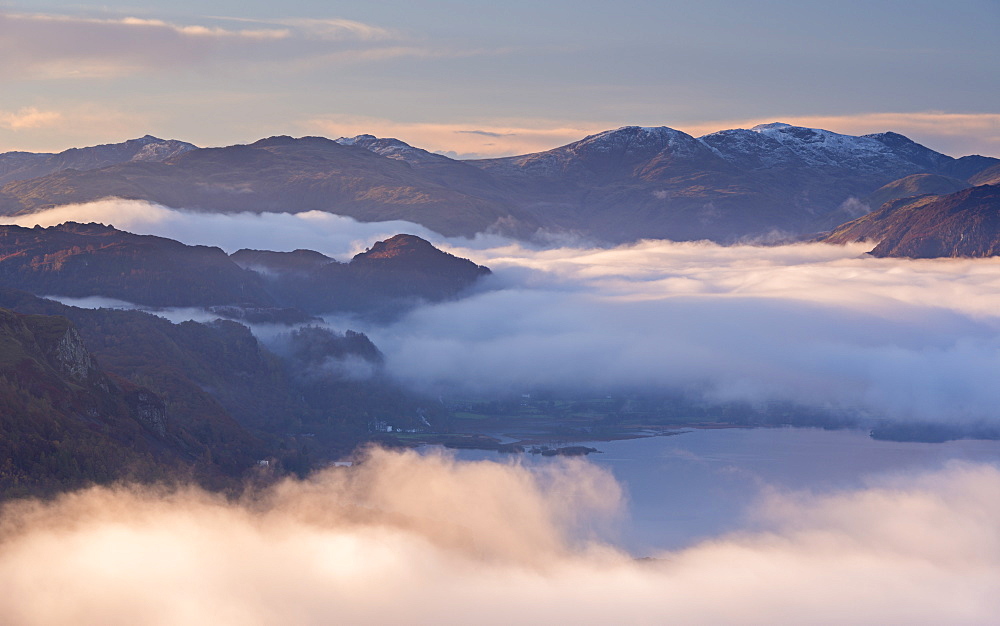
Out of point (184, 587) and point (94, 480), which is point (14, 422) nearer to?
point (94, 480)

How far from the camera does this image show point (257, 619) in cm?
19612

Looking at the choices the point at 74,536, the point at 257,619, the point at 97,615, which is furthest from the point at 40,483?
the point at 257,619

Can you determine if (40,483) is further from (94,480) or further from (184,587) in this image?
(184,587)

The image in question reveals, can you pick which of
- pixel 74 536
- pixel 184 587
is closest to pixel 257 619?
pixel 184 587

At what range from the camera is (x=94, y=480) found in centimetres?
19725

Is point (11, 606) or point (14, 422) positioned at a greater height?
point (14, 422)

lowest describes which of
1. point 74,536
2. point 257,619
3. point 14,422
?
point 257,619

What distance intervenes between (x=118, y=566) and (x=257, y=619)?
21613 mm

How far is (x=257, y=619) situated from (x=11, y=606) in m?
36.8

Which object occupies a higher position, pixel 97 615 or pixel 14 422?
pixel 14 422

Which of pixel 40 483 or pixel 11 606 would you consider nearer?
pixel 11 606

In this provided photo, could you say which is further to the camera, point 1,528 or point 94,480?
point 94,480

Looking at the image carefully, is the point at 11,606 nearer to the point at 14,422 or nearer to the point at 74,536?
the point at 74,536

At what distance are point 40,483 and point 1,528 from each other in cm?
1030
